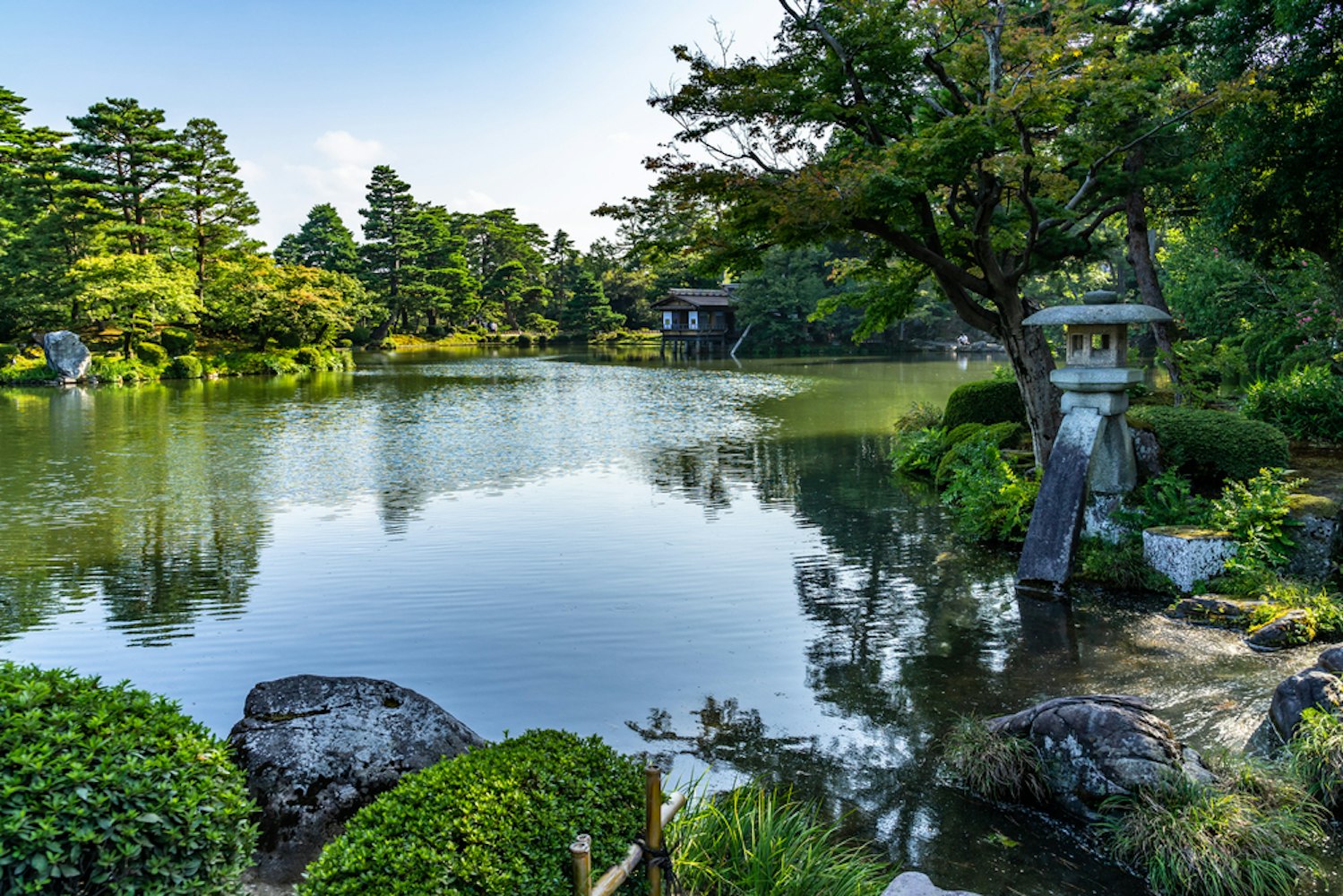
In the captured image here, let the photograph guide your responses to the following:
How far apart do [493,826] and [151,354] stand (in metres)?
37.4

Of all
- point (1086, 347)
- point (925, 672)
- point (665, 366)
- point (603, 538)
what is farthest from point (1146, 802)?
point (665, 366)

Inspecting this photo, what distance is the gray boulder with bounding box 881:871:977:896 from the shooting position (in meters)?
3.50

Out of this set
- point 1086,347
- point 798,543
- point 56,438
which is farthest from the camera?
point 56,438

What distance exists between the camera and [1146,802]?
439 centimetres

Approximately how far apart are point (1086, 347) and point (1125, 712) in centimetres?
530

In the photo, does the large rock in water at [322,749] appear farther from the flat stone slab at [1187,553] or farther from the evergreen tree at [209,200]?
the evergreen tree at [209,200]

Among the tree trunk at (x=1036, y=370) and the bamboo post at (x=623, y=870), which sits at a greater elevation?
the tree trunk at (x=1036, y=370)

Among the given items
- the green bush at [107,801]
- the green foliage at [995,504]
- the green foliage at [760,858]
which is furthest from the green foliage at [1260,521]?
the green bush at [107,801]

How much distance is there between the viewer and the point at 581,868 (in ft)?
9.19

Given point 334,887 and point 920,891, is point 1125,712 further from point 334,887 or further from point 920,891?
point 334,887

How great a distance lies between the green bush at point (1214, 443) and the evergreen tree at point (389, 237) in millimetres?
49573

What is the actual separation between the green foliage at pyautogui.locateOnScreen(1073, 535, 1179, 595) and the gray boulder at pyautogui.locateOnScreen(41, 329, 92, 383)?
34030 mm

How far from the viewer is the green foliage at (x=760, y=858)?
11.8 feet

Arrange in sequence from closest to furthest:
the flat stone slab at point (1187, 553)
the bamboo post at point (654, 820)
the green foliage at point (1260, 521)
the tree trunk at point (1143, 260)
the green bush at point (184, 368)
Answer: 1. the bamboo post at point (654, 820)
2. the green foliage at point (1260, 521)
3. the flat stone slab at point (1187, 553)
4. the tree trunk at point (1143, 260)
5. the green bush at point (184, 368)
